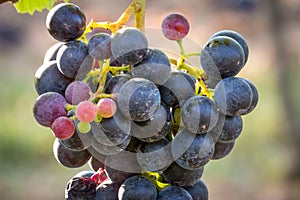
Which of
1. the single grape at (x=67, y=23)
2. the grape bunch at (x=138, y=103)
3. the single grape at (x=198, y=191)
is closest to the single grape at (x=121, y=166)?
the grape bunch at (x=138, y=103)

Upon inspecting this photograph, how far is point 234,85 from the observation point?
2.93 ft

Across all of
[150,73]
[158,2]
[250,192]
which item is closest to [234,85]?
[150,73]

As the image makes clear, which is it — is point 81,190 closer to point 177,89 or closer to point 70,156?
point 70,156

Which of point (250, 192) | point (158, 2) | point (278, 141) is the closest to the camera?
point (250, 192)

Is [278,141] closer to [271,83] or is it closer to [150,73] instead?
[271,83]

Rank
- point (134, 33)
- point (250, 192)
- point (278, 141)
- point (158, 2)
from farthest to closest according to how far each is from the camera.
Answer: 1. point (158, 2)
2. point (278, 141)
3. point (250, 192)
4. point (134, 33)

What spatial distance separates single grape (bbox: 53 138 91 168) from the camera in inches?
37.7

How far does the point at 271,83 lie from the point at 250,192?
2.22m

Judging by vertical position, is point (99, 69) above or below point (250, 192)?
below

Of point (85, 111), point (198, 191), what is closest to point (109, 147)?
point (85, 111)

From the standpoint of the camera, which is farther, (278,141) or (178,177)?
(278,141)

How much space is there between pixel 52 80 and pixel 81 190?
0.20 m

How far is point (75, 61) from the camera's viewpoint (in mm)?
874

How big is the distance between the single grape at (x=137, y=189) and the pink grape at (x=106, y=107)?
0.15 meters
